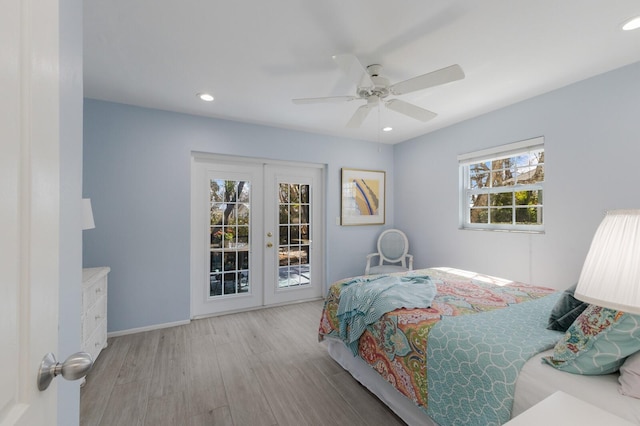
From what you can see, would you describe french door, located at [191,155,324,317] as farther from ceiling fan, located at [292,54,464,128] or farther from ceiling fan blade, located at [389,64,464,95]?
ceiling fan blade, located at [389,64,464,95]

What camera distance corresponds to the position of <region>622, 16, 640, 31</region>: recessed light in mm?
1755

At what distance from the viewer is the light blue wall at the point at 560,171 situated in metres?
2.32

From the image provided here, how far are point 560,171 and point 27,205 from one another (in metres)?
3.63

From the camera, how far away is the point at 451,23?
71.1 inches

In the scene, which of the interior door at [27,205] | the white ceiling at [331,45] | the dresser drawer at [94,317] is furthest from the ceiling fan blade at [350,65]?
Answer: the dresser drawer at [94,317]

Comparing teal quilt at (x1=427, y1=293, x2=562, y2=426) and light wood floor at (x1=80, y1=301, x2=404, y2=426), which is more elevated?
teal quilt at (x1=427, y1=293, x2=562, y2=426)

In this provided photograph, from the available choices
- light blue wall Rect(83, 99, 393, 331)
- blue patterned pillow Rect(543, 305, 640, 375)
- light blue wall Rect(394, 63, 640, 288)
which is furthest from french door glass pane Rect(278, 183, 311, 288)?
blue patterned pillow Rect(543, 305, 640, 375)

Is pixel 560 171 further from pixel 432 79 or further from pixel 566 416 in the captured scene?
pixel 566 416

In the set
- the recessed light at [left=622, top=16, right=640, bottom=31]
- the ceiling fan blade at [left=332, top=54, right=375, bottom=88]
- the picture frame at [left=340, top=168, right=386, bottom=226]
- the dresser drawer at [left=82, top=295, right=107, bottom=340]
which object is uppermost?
the recessed light at [left=622, top=16, right=640, bottom=31]

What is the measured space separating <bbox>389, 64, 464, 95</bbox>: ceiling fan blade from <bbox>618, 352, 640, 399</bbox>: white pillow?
1.60 metres

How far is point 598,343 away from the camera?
1.10m

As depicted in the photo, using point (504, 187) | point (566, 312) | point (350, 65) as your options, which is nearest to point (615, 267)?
point (566, 312)

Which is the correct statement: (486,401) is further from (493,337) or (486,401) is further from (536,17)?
(536,17)

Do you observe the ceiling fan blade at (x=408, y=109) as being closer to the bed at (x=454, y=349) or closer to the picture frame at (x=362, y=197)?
the bed at (x=454, y=349)
